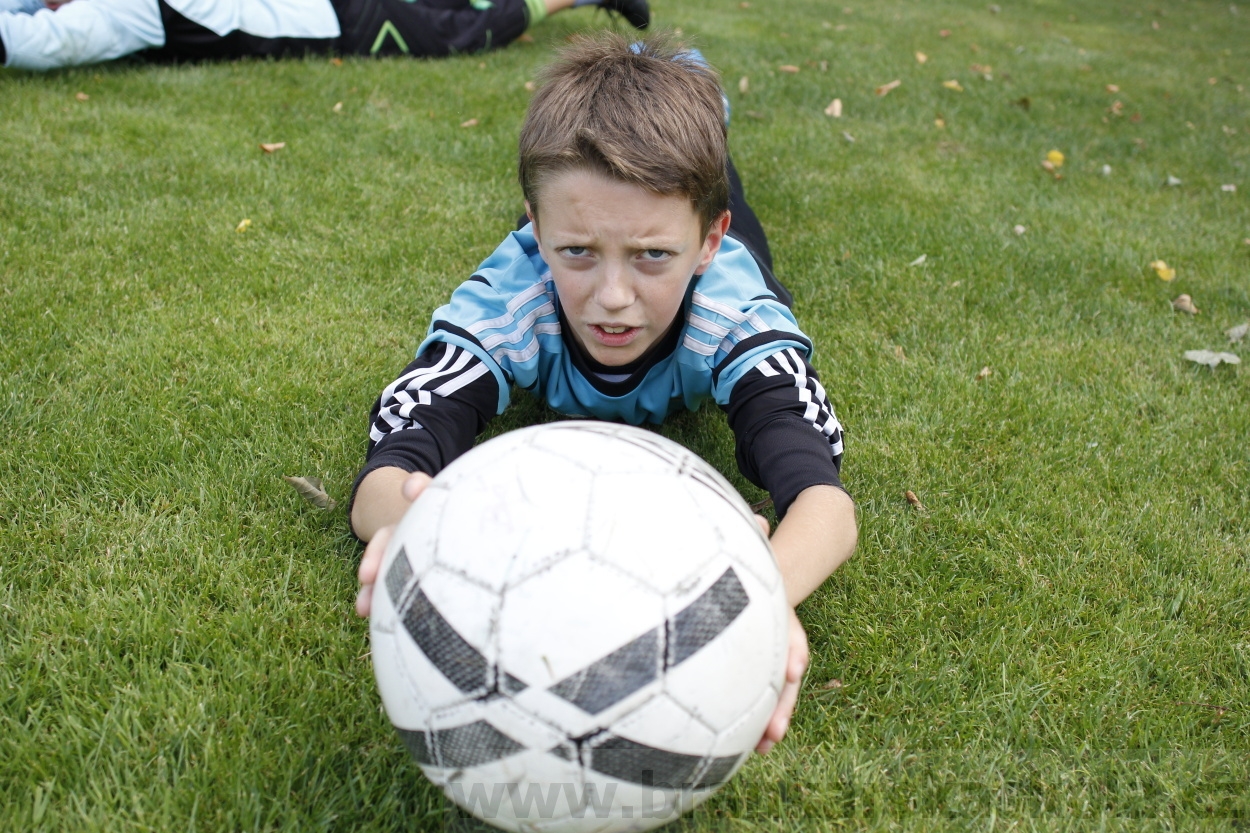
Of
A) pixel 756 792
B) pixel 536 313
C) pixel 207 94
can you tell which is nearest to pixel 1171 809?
pixel 756 792

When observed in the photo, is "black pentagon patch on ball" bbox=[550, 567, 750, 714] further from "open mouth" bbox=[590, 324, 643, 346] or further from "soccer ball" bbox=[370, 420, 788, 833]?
"open mouth" bbox=[590, 324, 643, 346]

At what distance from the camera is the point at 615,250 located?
227 cm

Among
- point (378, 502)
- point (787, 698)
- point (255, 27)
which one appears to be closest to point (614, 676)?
point (787, 698)

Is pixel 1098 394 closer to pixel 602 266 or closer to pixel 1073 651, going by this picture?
pixel 1073 651

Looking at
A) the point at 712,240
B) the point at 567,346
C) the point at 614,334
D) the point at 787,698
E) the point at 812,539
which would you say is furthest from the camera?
the point at 567,346

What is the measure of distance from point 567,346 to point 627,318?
413 mm

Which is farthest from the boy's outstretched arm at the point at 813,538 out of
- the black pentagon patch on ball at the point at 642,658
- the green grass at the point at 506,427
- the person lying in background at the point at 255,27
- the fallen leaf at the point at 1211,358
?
the person lying in background at the point at 255,27

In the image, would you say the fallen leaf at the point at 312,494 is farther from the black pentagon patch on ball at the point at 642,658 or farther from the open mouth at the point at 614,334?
the black pentagon patch on ball at the point at 642,658

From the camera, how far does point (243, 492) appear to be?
256 centimetres

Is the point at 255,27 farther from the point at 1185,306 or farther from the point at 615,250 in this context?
the point at 1185,306

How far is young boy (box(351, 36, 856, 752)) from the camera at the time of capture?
2240 millimetres

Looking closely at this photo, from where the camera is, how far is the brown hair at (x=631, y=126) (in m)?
2.26

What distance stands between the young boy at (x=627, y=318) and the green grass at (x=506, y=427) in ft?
1.05

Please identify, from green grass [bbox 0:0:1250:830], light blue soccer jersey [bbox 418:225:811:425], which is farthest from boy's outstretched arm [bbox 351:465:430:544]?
light blue soccer jersey [bbox 418:225:811:425]
